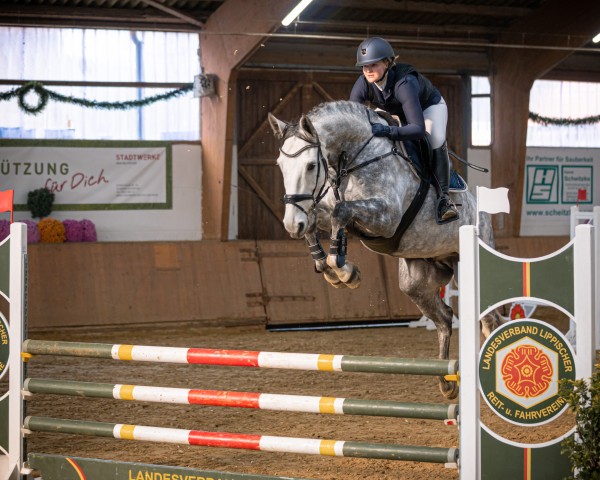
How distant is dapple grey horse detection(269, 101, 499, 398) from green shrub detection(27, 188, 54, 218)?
267 inches

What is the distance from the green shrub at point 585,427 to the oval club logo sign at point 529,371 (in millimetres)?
87

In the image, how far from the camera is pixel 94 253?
9.87 meters

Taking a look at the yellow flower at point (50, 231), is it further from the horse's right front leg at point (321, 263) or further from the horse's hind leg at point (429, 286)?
the horse's right front leg at point (321, 263)

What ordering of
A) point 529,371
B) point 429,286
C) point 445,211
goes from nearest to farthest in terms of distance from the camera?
1. point 529,371
2. point 445,211
3. point 429,286

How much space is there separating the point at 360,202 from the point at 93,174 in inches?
298

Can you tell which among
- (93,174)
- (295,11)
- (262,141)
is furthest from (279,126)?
(262,141)

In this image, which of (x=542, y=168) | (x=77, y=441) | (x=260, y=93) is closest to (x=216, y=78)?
(x=260, y=93)

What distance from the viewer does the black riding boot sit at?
450cm

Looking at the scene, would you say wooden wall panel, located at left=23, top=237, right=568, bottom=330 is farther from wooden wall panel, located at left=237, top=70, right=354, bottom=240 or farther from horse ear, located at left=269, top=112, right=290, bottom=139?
horse ear, located at left=269, top=112, right=290, bottom=139

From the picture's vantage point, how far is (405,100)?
4262mm

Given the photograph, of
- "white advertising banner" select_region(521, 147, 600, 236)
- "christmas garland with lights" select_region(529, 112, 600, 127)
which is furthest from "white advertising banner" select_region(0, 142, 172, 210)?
"christmas garland with lights" select_region(529, 112, 600, 127)

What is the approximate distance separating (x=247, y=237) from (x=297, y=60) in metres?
2.59

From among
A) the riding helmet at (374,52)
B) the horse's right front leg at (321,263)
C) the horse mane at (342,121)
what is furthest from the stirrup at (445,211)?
the riding helmet at (374,52)

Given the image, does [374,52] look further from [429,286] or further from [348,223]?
[429,286]
